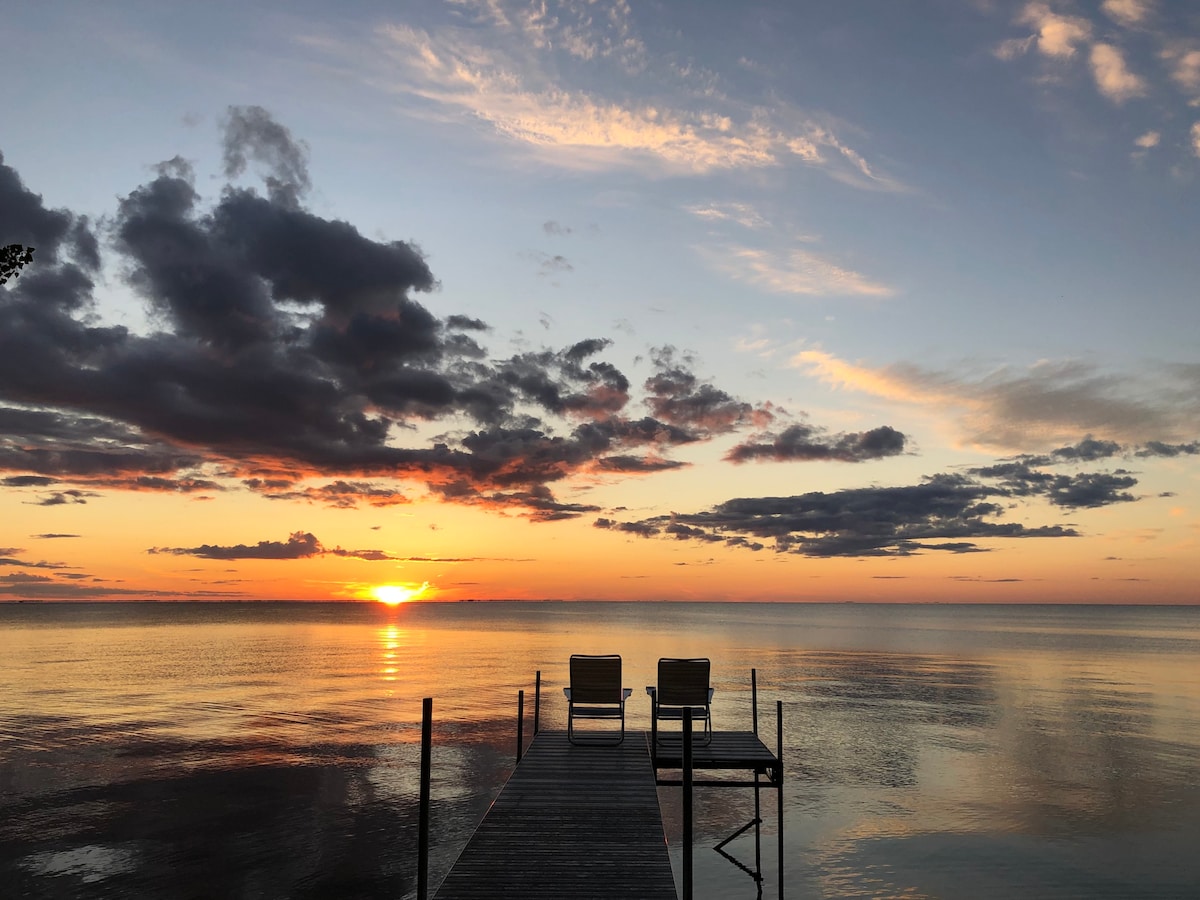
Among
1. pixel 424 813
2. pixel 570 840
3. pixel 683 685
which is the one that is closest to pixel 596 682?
pixel 683 685

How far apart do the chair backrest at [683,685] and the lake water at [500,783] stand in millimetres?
3516

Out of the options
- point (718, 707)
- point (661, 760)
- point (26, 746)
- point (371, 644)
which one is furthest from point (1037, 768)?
point (371, 644)

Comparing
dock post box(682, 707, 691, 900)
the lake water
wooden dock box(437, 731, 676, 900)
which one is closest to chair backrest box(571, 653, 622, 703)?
wooden dock box(437, 731, 676, 900)

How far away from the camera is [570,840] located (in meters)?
10.1

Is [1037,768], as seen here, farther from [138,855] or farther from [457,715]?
[138,855]

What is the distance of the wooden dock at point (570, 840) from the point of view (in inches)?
340

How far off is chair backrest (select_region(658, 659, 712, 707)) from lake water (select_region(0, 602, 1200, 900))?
352 centimetres

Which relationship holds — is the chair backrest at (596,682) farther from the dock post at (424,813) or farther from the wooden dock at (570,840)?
the dock post at (424,813)

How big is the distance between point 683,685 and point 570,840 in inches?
229

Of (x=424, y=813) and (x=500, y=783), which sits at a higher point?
(x=424, y=813)

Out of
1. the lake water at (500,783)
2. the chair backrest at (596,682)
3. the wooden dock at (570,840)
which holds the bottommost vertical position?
the lake water at (500,783)

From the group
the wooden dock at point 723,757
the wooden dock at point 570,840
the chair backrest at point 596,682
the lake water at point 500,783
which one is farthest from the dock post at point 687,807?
the lake water at point 500,783

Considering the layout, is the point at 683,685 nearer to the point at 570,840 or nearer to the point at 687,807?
the point at 687,807

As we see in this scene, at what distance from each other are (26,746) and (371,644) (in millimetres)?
61576
